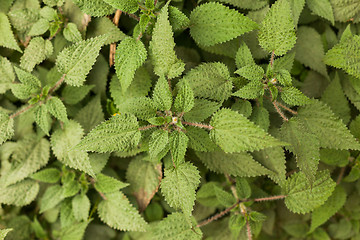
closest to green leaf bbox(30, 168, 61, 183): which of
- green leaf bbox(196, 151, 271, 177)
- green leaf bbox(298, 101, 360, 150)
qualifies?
green leaf bbox(196, 151, 271, 177)

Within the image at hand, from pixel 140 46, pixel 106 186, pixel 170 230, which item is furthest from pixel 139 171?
pixel 140 46

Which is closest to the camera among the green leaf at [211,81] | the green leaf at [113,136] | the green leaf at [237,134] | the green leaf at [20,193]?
the green leaf at [237,134]

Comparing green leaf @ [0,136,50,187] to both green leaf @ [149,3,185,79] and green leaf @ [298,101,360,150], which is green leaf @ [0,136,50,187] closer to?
green leaf @ [149,3,185,79]

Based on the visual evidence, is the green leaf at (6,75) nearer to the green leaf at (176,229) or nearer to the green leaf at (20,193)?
the green leaf at (20,193)

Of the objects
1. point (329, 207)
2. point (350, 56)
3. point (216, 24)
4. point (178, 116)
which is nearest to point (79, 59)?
point (178, 116)

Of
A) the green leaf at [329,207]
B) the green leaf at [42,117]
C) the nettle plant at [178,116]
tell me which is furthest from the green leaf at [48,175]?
the green leaf at [329,207]

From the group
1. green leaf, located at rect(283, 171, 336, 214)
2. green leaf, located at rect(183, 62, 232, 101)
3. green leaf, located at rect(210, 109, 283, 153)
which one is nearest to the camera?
green leaf, located at rect(210, 109, 283, 153)

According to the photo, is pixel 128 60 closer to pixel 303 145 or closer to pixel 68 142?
pixel 68 142
